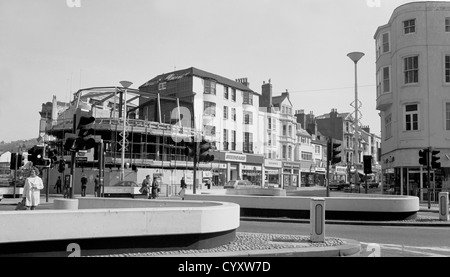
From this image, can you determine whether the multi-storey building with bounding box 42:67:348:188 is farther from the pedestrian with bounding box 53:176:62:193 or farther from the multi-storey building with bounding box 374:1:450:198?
the multi-storey building with bounding box 374:1:450:198

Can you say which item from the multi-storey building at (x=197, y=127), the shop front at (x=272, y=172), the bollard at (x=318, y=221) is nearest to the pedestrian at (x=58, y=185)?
the multi-storey building at (x=197, y=127)

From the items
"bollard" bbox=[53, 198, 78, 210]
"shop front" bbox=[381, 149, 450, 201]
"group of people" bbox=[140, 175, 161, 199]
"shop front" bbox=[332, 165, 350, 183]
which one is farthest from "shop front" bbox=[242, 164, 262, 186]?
"bollard" bbox=[53, 198, 78, 210]

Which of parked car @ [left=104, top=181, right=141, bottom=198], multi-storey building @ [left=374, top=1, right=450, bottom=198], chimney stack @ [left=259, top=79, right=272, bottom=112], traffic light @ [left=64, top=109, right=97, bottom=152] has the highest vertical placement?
chimney stack @ [left=259, top=79, right=272, bottom=112]

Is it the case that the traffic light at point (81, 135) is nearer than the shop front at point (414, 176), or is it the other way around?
the traffic light at point (81, 135)

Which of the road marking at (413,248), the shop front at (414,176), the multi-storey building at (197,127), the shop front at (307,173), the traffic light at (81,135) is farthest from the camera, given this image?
the shop front at (307,173)

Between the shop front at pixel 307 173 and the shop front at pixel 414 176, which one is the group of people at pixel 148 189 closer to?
the shop front at pixel 414 176

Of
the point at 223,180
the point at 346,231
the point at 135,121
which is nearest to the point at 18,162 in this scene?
the point at 135,121

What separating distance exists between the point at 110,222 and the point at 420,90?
87.4ft

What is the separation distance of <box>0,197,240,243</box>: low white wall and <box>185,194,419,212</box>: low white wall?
26.4 ft

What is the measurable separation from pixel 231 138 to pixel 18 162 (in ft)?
107

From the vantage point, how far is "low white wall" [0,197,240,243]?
6863 mm

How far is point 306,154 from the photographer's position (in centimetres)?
7512

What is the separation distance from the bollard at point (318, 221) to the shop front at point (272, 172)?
54.3 metres

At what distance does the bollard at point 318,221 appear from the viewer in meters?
9.74
